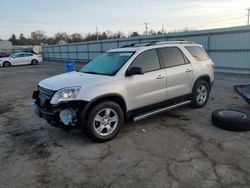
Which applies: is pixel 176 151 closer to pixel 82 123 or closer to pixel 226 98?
pixel 82 123

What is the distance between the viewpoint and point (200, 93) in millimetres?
6328

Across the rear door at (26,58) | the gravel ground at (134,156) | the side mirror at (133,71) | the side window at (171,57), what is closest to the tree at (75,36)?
the rear door at (26,58)

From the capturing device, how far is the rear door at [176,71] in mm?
5320

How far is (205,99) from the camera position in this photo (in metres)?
6.54

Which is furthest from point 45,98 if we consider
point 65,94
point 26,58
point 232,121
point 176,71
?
point 26,58

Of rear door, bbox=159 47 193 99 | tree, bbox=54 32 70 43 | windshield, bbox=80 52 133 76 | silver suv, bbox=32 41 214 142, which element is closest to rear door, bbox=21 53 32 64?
windshield, bbox=80 52 133 76

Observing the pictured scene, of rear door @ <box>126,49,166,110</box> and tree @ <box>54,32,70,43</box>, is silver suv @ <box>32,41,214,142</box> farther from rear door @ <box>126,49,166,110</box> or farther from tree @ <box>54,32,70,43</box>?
tree @ <box>54,32,70,43</box>

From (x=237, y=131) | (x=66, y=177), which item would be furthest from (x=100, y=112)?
A: (x=237, y=131)

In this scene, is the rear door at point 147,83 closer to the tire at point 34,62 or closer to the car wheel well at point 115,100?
the car wheel well at point 115,100

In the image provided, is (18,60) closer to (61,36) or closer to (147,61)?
(147,61)

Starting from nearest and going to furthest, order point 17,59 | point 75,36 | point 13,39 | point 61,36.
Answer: point 17,59 → point 75,36 → point 61,36 → point 13,39

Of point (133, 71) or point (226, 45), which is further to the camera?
point (226, 45)

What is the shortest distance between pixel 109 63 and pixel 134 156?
7.37ft

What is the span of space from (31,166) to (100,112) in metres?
1.47
